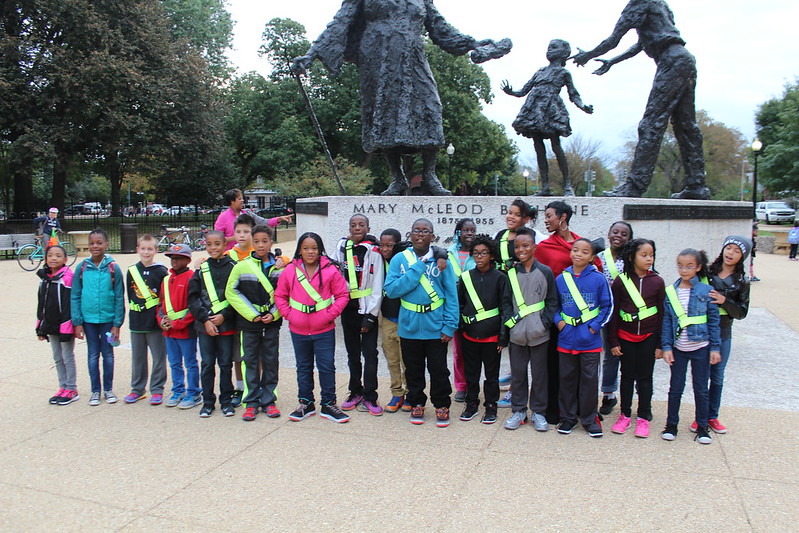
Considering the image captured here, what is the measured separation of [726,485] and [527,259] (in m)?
1.83

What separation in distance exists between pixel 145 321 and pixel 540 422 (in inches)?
126

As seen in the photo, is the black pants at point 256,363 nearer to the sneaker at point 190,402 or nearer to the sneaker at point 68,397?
the sneaker at point 190,402

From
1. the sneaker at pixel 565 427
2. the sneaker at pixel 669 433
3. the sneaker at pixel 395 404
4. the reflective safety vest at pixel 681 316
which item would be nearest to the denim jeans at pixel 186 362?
the sneaker at pixel 395 404

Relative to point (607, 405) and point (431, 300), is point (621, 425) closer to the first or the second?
point (607, 405)

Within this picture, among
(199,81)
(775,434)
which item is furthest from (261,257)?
(199,81)

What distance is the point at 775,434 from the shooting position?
407 centimetres

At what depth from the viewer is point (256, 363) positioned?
181 inches

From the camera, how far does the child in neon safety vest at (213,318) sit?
4.54 meters

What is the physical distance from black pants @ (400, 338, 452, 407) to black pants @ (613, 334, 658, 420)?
1.28 metres

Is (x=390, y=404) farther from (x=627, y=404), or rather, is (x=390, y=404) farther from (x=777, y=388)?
(x=777, y=388)

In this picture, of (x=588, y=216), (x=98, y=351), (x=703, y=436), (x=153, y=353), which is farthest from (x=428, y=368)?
(x=588, y=216)

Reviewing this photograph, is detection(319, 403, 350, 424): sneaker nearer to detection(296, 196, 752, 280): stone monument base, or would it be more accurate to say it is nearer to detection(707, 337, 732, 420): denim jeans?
detection(707, 337, 732, 420): denim jeans

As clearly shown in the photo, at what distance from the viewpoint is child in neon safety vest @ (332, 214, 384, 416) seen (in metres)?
4.62

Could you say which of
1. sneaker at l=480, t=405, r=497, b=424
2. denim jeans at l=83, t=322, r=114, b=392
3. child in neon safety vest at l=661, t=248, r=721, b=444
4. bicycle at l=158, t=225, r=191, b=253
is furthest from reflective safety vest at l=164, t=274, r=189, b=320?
bicycle at l=158, t=225, r=191, b=253
